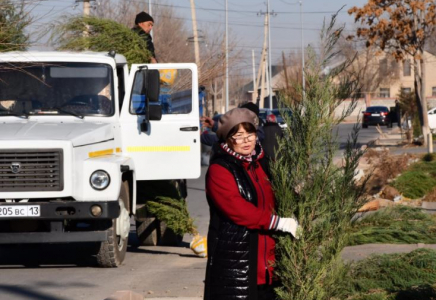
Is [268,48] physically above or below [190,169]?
above

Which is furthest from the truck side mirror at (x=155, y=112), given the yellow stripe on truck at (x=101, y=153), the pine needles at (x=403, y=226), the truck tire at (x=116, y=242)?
the pine needles at (x=403, y=226)

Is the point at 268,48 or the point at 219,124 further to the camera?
the point at 268,48

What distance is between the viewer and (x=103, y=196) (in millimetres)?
10195

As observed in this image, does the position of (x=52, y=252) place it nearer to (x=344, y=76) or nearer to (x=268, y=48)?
(x=344, y=76)

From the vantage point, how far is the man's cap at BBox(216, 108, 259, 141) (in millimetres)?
5102

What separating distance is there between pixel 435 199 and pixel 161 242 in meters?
6.98

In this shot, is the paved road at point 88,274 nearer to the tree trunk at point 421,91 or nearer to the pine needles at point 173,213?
the pine needles at point 173,213

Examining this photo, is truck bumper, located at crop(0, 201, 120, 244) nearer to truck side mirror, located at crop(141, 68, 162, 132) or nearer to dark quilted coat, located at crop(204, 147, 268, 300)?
truck side mirror, located at crop(141, 68, 162, 132)

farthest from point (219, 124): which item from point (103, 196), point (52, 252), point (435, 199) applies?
point (435, 199)

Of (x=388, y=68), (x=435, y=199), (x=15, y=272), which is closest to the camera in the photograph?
(x=15, y=272)

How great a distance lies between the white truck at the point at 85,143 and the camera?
10031 mm

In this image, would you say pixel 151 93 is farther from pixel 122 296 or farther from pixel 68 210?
pixel 122 296

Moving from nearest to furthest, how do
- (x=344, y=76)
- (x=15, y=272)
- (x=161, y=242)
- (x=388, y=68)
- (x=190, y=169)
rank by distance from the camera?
(x=344, y=76) < (x=15, y=272) < (x=190, y=169) < (x=161, y=242) < (x=388, y=68)

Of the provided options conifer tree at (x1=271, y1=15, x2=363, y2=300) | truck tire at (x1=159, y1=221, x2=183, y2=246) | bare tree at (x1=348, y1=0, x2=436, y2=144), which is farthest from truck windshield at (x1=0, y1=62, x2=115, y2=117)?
bare tree at (x1=348, y1=0, x2=436, y2=144)
